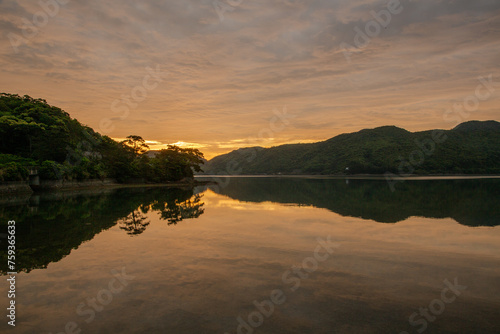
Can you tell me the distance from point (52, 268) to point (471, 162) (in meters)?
190

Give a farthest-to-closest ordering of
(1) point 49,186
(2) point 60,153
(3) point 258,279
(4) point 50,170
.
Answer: (2) point 60,153 < (1) point 49,186 < (4) point 50,170 < (3) point 258,279

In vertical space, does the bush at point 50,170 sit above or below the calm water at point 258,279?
above

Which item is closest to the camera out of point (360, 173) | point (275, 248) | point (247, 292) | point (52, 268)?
point (247, 292)

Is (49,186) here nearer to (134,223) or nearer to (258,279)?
(134,223)

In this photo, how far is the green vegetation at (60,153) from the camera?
50562 mm

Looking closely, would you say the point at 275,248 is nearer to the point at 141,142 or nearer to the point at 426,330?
the point at 426,330

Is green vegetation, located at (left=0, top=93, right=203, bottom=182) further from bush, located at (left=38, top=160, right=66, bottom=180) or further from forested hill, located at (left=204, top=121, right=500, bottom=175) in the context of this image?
forested hill, located at (left=204, top=121, right=500, bottom=175)

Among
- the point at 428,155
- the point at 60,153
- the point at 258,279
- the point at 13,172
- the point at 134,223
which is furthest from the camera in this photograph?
the point at 428,155

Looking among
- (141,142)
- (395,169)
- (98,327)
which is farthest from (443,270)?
(395,169)

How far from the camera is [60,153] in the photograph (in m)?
57.5

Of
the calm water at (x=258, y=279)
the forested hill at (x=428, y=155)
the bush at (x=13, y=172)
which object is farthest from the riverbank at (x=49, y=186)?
the forested hill at (x=428, y=155)

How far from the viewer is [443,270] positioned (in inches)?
365

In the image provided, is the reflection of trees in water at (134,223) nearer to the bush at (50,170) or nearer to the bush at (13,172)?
the bush at (13,172)

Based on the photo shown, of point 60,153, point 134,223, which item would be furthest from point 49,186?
point 134,223
